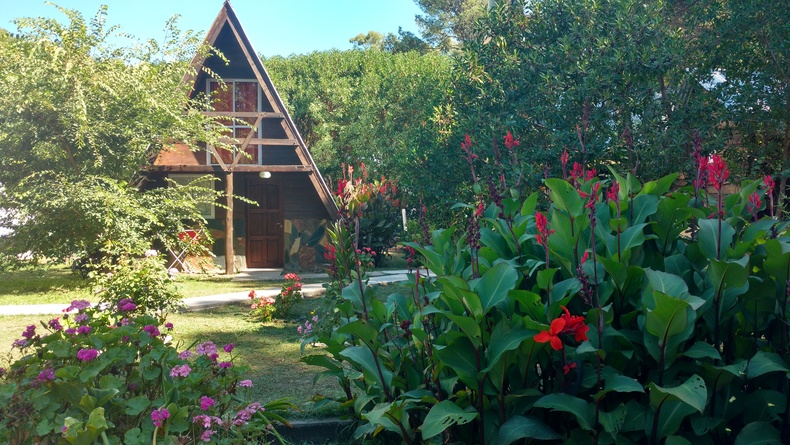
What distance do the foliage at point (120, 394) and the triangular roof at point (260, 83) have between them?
12953mm

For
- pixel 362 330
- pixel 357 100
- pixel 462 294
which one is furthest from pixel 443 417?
pixel 357 100

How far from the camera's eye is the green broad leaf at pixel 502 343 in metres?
3.11

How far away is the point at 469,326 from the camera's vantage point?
10.3 ft

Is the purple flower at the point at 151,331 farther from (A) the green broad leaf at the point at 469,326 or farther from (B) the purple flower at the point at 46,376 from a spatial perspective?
(A) the green broad leaf at the point at 469,326

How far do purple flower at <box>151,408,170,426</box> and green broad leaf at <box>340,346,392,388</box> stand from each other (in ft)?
2.96

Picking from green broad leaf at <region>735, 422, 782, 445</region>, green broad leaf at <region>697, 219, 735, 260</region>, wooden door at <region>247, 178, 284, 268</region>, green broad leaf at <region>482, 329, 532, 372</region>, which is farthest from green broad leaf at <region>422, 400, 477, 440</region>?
wooden door at <region>247, 178, 284, 268</region>

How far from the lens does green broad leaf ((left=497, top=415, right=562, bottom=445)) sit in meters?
3.24

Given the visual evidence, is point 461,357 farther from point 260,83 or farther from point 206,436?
Answer: point 260,83

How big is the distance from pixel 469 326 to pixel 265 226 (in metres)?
17.0

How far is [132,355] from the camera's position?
382 cm

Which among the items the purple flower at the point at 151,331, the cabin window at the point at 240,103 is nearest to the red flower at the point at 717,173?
the purple flower at the point at 151,331

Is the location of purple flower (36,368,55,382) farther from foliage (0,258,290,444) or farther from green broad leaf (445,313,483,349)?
green broad leaf (445,313,483,349)

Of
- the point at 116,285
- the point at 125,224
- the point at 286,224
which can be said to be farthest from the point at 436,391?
the point at 286,224

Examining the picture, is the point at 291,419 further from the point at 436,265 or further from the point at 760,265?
the point at 760,265
